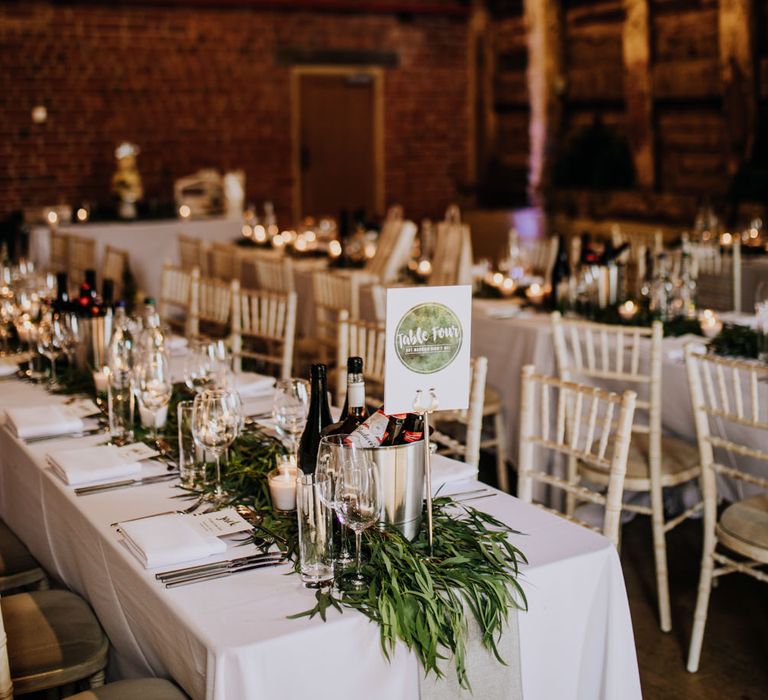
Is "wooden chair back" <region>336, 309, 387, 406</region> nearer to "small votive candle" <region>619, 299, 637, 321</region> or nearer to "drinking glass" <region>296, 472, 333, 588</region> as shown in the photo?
"small votive candle" <region>619, 299, 637, 321</region>

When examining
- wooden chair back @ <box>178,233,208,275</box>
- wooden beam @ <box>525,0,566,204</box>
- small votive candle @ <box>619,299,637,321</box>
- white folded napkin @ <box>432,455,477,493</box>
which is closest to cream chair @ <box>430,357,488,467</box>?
white folded napkin @ <box>432,455,477,493</box>

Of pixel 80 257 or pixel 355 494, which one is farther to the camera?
pixel 80 257

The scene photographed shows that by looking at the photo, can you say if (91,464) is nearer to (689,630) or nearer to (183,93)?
(689,630)

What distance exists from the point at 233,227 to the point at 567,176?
3.47 meters

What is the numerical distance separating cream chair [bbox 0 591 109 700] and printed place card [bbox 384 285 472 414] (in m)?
0.94

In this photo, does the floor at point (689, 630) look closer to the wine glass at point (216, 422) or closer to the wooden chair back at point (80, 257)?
the wine glass at point (216, 422)

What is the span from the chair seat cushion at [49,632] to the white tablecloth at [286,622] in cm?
5

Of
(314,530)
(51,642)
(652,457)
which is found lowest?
(51,642)

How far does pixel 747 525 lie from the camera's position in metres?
3.10

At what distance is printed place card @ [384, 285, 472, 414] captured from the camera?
2055 millimetres

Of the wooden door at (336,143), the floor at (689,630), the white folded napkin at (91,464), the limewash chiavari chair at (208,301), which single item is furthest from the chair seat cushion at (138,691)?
the wooden door at (336,143)

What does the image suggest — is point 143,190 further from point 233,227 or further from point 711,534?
point 711,534

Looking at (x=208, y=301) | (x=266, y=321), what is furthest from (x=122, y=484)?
(x=208, y=301)

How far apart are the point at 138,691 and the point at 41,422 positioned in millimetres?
1223
